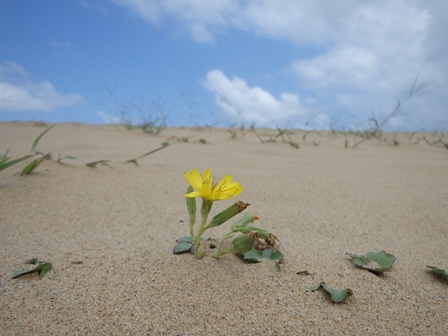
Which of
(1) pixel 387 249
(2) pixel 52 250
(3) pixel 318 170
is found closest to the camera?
(2) pixel 52 250

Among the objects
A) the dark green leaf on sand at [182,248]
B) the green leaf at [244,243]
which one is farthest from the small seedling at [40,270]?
the green leaf at [244,243]

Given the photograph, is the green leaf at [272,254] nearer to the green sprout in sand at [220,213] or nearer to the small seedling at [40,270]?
the green sprout in sand at [220,213]

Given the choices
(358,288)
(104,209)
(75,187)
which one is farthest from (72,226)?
(358,288)

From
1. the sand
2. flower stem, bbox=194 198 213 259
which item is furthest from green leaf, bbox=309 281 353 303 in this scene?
flower stem, bbox=194 198 213 259

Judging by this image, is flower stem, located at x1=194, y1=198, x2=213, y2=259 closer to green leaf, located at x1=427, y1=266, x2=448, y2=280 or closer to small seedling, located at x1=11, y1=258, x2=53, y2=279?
small seedling, located at x1=11, y1=258, x2=53, y2=279

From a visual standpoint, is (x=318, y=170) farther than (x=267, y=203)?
Yes

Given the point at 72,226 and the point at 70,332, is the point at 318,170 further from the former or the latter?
the point at 70,332
